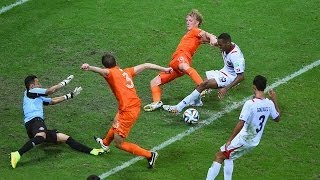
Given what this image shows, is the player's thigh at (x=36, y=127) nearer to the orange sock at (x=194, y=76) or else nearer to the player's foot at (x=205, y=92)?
the orange sock at (x=194, y=76)

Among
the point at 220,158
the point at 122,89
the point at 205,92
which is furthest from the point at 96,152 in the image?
the point at 205,92

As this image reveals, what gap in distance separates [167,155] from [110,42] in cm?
489

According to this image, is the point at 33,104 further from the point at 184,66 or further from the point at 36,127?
the point at 184,66

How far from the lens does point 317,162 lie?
13969 millimetres

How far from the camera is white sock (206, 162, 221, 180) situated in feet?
41.7

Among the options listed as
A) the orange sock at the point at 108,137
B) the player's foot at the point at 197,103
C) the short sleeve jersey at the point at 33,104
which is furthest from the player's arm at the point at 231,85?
the short sleeve jersey at the point at 33,104

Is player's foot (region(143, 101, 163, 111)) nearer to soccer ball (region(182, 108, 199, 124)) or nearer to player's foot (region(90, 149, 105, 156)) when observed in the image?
soccer ball (region(182, 108, 199, 124))

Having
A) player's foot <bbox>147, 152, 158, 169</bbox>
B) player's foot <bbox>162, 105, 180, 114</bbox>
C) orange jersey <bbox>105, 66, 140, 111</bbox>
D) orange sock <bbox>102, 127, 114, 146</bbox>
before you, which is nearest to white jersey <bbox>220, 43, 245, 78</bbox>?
Answer: player's foot <bbox>162, 105, 180, 114</bbox>

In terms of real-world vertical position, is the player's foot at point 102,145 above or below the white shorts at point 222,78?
below

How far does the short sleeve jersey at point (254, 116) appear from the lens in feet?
40.3

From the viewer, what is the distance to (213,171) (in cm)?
1277

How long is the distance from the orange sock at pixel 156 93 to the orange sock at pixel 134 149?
2.32 meters

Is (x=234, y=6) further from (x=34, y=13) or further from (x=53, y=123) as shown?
(x=53, y=123)

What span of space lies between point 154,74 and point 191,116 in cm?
235
